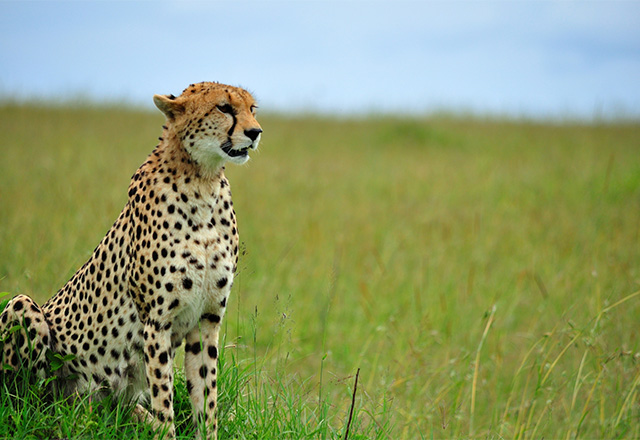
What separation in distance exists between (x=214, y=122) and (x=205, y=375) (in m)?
1.06

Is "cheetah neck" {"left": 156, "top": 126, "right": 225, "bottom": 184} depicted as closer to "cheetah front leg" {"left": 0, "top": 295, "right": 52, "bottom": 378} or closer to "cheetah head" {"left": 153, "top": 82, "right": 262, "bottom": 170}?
"cheetah head" {"left": 153, "top": 82, "right": 262, "bottom": 170}

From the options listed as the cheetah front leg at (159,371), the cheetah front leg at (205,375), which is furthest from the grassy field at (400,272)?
the cheetah front leg at (159,371)

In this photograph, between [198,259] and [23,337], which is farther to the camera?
[23,337]

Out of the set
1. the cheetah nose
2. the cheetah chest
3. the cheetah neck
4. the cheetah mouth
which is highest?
the cheetah nose

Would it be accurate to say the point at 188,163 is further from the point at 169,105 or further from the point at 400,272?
the point at 400,272

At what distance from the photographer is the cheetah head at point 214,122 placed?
241 cm

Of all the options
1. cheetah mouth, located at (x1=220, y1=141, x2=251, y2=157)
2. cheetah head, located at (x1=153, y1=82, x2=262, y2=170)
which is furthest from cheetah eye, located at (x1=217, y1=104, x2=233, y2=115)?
cheetah mouth, located at (x1=220, y1=141, x2=251, y2=157)

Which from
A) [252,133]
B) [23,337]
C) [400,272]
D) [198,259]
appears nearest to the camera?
[252,133]

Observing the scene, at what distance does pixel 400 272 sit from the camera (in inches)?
261

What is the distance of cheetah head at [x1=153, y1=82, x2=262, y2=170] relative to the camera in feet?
7.91

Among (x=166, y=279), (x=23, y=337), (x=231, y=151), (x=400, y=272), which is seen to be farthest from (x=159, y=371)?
(x=400, y=272)

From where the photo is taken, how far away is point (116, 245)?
275 cm

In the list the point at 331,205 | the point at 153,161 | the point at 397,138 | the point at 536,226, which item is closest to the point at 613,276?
the point at 536,226

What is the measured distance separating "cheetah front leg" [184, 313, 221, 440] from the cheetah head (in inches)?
27.0
